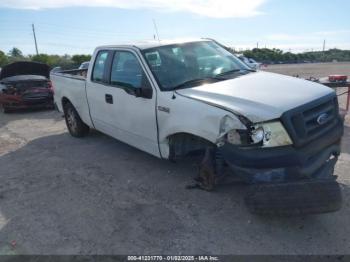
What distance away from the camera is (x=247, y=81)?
4.37m

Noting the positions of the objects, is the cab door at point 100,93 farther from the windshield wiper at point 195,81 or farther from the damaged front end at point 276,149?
the damaged front end at point 276,149

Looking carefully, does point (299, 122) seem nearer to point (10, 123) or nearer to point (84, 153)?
point (84, 153)

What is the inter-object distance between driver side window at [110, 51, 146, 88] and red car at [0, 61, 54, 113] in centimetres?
651

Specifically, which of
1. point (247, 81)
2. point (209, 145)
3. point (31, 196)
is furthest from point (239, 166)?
point (31, 196)

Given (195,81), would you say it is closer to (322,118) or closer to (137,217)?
(322,118)

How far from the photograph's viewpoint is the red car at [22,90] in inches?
430

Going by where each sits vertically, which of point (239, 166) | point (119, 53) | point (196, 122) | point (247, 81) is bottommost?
point (239, 166)

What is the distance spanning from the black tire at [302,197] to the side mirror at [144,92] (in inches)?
77.8

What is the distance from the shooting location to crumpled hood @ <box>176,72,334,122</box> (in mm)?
3434

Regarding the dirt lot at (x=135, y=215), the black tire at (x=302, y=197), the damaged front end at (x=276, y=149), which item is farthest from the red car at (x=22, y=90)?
the black tire at (x=302, y=197)

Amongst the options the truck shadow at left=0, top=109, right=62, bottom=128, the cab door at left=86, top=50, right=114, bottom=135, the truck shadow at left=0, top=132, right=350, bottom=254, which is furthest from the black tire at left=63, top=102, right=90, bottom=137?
the truck shadow at left=0, top=109, right=62, bottom=128

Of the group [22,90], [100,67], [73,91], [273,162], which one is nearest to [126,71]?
[100,67]

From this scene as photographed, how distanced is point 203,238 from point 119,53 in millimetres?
3117

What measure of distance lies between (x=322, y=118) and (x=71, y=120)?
521 cm
